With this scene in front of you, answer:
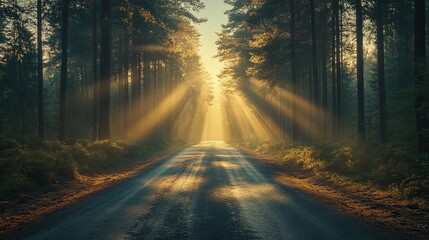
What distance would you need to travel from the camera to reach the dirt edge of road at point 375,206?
7.79m

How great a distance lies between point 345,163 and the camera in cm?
1583

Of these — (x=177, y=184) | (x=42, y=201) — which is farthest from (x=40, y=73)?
(x=177, y=184)

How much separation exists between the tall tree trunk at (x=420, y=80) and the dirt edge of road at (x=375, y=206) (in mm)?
2594

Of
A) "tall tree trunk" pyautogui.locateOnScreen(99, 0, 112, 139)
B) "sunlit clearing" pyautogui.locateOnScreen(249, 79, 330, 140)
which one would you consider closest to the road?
"tall tree trunk" pyautogui.locateOnScreen(99, 0, 112, 139)

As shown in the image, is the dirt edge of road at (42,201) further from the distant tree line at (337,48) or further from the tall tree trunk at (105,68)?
the distant tree line at (337,48)

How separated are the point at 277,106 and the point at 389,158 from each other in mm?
35443

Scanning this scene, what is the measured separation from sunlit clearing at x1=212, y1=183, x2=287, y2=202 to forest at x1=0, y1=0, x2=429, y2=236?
3.42 m

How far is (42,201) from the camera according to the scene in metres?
10.7

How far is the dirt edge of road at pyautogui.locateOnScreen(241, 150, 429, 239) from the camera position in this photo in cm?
779

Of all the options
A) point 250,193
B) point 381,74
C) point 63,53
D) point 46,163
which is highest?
point 63,53

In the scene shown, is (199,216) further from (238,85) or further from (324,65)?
(238,85)

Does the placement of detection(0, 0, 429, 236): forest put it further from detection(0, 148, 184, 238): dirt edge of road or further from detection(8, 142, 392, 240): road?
detection(8, 142, 392, 240): road

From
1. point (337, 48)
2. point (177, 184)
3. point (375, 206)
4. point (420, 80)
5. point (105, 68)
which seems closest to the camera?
point (375, 206)

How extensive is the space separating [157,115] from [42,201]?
Answer: 38.5m
